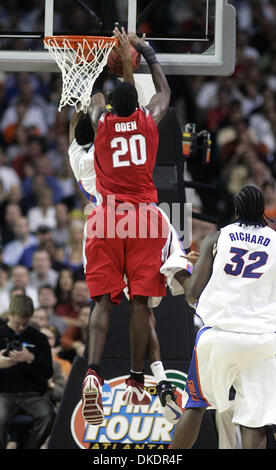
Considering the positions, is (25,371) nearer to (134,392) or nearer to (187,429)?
(134,392)

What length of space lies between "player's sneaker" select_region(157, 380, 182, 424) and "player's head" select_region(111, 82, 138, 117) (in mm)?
2208

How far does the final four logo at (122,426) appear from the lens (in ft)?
26.5

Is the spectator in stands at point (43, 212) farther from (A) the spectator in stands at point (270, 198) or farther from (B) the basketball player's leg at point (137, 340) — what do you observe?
(B) the basketball player's leg at point (137, 340)

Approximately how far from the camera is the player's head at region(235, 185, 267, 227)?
639 cm

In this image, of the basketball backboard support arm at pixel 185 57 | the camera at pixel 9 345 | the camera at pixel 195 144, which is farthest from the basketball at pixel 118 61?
the camera at pixel 9 345

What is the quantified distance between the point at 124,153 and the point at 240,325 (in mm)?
1718

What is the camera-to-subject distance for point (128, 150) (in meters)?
6.99

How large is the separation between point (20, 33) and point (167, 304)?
289 centimetres

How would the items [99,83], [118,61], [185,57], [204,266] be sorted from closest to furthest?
[204,266] → [118,61] → [99,83] → [185,57]

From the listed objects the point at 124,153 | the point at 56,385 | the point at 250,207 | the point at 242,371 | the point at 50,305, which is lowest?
the point at 56,385

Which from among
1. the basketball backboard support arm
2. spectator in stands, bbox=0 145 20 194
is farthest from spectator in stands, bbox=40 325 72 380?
spectator in stands, bbox=0 145 20 194

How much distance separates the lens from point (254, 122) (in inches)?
551

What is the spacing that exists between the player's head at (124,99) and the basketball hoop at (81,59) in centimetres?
40

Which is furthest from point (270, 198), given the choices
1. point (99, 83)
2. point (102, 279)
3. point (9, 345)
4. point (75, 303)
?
point (102, 279)
